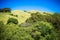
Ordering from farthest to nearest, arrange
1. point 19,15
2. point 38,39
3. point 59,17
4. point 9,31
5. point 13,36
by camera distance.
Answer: point 19,15, point 59,17, point 38,39, point 9,31, point 13,36

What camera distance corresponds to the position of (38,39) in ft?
79.5

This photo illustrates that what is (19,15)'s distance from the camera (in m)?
41.2

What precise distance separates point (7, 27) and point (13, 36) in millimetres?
3222

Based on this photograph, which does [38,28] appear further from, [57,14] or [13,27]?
[57,14]

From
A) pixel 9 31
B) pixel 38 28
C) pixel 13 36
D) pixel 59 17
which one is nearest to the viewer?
pixel 13 36

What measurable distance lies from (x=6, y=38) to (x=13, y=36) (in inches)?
33.9

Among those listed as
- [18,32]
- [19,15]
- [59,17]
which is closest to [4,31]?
[18,32]

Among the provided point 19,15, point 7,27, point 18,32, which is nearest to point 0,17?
point 19,15

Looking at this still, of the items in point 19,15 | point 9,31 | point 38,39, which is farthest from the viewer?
point 19,15

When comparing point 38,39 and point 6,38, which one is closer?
point 6,38

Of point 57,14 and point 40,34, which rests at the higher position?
point 57,14

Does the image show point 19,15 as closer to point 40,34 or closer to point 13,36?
point 40,34

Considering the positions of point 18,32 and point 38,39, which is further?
point 38,39

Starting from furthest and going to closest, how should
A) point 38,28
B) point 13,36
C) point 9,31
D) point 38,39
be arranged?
point 38,28, point 38,39, point 9,31, point 13,36
